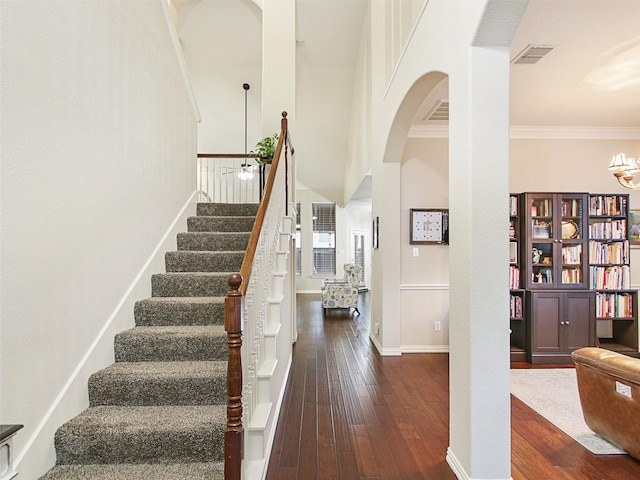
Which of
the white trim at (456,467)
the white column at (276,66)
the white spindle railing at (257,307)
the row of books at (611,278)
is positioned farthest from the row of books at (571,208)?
the white column at (276,66)

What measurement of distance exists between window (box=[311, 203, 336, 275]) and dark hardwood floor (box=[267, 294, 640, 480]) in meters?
6.65

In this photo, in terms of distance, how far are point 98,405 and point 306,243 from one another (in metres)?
8.70

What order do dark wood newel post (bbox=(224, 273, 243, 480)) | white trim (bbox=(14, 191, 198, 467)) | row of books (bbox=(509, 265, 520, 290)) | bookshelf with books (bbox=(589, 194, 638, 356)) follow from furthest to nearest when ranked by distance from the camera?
bookshelf with books (bbox=(589, 194, 638, 356))
row of books (bbox=(509, 265, 520, 290))
white trim (bbox=(14, 191, 198, 467))
dark wood newel post (bbox=(224, 273, 243, 480))

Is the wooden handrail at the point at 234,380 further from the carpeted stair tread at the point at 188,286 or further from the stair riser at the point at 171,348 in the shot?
the carpeted stair tread at the point at 188,286

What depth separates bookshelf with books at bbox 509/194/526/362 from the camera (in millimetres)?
4281

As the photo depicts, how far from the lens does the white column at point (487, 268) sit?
74.5 inches

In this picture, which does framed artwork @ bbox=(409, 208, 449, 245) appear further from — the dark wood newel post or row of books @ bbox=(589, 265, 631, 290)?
the dark wood newel post

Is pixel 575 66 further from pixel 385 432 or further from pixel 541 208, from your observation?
pixel 385 432

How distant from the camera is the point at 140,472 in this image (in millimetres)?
1820

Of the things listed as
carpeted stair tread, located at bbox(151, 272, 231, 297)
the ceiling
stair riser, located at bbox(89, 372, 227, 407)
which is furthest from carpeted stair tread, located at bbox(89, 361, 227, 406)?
the ceiling

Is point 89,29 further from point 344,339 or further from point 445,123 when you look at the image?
point 344,339

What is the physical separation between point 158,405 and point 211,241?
1752mm

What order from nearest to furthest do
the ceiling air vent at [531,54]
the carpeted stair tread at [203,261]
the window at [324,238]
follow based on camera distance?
the ceiling air vent at [531,54], the carpeted stair tread at [203,261], the window at [324,238]

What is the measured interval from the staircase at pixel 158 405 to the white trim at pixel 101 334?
12 cm
